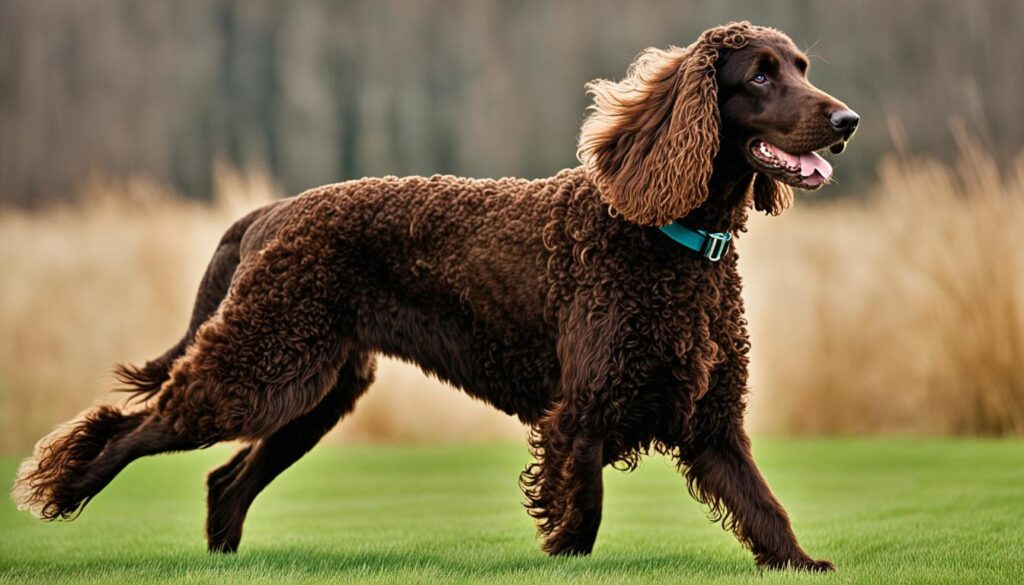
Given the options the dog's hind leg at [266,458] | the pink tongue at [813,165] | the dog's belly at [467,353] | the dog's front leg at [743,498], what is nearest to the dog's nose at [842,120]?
the pink tongue at [813,165]

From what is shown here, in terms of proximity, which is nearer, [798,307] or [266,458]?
[266,458]

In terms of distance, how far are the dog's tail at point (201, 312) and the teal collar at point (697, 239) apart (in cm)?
174

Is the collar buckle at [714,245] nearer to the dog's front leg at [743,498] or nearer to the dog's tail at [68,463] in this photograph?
the dog's front leg at [743,498]

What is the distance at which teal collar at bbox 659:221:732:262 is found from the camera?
3.97 meters

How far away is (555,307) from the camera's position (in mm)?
4102

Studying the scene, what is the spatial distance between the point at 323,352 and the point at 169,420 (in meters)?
0.62

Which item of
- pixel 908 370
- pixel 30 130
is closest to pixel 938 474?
pixel 908 370

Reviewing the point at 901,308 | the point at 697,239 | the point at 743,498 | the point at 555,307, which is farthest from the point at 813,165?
the point at 901,308

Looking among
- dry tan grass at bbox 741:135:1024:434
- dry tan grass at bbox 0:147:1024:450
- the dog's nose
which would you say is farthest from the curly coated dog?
dry tan grass at bbox 741:135:1024:434

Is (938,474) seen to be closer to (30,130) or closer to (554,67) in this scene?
(554,67)

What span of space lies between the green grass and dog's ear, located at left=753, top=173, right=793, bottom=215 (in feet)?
4.15

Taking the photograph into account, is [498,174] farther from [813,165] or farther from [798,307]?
[813,165]

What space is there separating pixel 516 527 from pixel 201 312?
5.73 ft

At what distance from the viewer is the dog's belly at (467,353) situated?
167 inches
